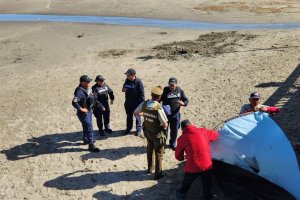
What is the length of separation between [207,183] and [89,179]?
2726 millimetres

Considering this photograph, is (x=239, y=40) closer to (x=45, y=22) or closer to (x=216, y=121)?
(x=216, y=121)

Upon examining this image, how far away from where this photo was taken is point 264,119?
8477 mm

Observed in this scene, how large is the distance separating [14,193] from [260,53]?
1156 centimetres

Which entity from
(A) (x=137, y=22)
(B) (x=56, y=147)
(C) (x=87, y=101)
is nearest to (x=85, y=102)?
(C) (x=87, y=101)

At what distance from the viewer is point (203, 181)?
8070mm

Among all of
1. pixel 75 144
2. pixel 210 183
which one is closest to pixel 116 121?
pixel 75 144

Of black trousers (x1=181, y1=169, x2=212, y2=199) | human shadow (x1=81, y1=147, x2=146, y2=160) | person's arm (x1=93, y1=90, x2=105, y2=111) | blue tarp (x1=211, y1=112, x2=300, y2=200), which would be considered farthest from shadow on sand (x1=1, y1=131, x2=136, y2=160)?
blue tarp (x1=211, y1=112, x2=300, y2=200)

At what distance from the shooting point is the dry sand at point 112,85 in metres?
9.41

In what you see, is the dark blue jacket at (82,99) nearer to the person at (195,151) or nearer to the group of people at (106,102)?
the group of people at (106,102)

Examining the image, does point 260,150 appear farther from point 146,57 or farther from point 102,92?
point 146,57

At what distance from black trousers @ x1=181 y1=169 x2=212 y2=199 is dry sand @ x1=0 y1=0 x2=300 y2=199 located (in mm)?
596

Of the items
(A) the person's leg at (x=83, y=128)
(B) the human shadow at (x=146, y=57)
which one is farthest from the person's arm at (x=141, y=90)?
(B) the human shadow at (x=146, y=57)

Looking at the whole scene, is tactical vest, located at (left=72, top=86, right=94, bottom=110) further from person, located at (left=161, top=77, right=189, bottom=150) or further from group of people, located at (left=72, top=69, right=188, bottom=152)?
person, located at (left=161, top=77, right=189, bottom=150)

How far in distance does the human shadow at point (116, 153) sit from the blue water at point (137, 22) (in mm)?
14349
